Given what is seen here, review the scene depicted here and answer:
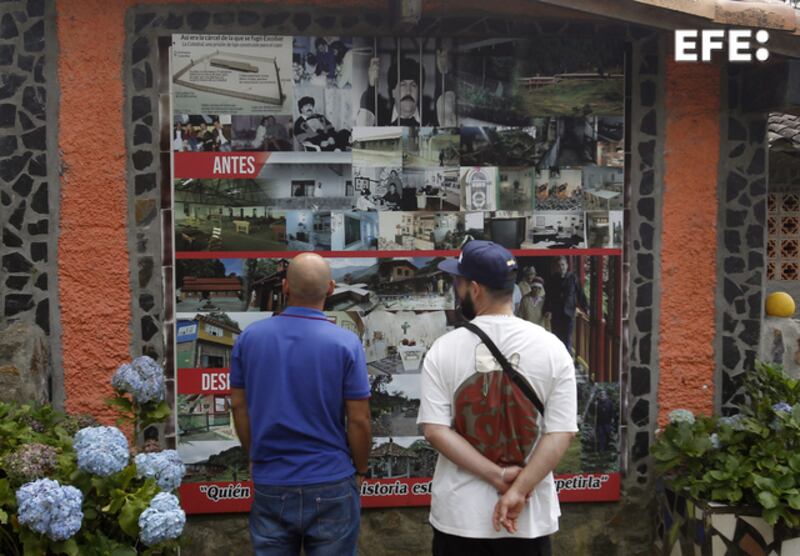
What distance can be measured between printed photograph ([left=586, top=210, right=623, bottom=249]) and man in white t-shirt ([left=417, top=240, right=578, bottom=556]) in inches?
98.0

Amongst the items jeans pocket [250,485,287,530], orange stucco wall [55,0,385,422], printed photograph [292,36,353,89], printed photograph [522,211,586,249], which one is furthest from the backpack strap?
orange stucco wall [55,0,385,422]

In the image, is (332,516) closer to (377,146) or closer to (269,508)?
(269,508)

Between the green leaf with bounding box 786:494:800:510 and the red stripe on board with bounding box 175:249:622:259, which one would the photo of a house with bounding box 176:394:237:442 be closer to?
the red stripe on board with bounding box 175:249:622:259

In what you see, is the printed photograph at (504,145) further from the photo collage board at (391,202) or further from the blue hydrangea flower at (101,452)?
the blue hydrangea flower at (101,452)

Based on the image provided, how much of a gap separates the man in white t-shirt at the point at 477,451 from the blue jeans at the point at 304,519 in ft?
1.53

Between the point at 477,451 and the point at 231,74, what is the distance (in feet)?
10.3

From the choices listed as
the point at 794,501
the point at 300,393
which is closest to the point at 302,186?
the point at 300,393

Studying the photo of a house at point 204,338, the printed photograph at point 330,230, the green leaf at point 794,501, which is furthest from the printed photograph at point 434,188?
the green leaf at point 794,501

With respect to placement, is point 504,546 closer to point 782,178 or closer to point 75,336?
point 75,336

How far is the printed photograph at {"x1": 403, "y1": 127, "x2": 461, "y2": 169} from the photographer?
19.0 ft

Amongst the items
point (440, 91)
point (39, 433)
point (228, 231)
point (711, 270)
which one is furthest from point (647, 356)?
point (39, 433)

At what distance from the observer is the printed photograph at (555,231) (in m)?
5.91

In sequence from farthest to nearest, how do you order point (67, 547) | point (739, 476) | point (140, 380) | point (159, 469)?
point (739, 476)
point (140, 380)
point (159, 469)
point (67, 547)

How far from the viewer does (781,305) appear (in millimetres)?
6191
